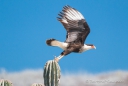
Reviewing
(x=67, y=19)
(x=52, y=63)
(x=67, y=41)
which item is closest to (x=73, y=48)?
(x=67, y=41)

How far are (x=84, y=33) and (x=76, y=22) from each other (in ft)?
1.60

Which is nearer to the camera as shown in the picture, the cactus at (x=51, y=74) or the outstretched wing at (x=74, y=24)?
the cactus at (x=51, y=74)

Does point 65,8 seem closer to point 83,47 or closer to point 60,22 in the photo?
point 60,22

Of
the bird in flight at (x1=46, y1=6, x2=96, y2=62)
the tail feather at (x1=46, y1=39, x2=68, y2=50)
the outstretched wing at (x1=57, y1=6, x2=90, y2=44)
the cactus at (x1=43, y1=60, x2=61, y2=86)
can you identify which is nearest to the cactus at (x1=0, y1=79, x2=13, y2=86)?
the cactus at (x1=43, y1=60, x2=61, y2=86)

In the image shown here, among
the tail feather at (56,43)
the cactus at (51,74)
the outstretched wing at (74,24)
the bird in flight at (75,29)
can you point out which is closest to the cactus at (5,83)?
the cactus at (51,74)

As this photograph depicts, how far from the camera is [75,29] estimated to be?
466 inches

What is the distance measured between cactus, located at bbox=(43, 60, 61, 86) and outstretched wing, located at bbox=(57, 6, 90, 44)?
2.62 metres

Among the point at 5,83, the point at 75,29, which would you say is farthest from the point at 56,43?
the point at 5,83

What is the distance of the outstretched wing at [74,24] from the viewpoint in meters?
11.7

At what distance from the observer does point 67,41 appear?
37.8 feet

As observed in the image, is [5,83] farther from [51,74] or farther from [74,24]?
[74,24]

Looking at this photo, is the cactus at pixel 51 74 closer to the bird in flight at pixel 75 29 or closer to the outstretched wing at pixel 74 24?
the bird in flight at pixel 75 29

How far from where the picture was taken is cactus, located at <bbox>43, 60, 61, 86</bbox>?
9047 mm

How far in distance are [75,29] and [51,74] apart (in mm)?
3146
